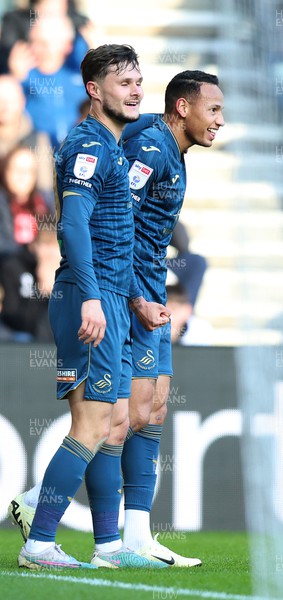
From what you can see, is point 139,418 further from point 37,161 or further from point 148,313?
point 37,161

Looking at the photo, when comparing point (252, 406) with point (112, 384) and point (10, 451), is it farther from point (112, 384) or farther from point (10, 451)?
point (10, 451)

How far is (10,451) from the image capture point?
630cm

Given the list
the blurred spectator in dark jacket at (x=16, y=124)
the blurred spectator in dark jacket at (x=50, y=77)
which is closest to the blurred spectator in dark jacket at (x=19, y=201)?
the blurred spectator in dark jacket at (x=16, y=124)

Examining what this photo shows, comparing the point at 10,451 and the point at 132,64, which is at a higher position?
the point at 132,64

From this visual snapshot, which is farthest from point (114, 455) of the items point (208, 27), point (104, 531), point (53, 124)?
point (208, 27)

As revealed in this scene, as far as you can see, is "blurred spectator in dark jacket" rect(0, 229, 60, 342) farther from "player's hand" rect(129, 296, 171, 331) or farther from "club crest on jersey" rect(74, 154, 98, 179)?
"club crest on jersey" rect(74, 154, 98, 179)

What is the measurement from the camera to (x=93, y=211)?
3947mm

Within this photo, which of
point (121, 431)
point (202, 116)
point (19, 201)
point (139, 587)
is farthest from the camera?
point (19, 201)

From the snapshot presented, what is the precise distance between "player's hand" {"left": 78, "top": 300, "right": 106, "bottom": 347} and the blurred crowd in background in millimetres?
3411

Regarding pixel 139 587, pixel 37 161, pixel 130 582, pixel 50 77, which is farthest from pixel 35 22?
pixel 139 587

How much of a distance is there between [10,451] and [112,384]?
8.52 ft

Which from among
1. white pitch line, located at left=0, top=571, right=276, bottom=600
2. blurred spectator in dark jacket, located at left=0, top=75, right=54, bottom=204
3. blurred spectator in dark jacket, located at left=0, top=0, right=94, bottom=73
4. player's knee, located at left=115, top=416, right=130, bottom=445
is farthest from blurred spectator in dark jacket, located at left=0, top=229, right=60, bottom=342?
white pitch line, located at left=0, top=571, right=276, bottom=600

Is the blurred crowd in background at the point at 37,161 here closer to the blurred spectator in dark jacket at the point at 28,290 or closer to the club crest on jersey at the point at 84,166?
the blurred spectator in dark jacket at the point at 28,290

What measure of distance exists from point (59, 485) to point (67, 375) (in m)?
0.36
